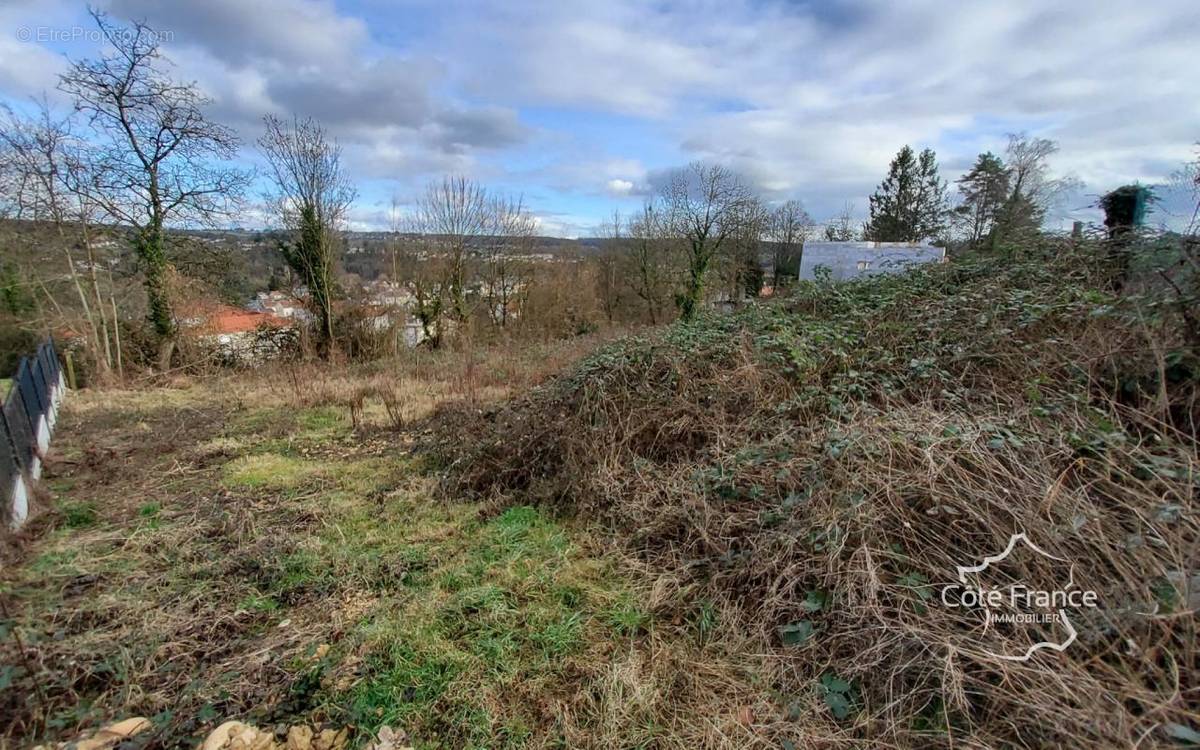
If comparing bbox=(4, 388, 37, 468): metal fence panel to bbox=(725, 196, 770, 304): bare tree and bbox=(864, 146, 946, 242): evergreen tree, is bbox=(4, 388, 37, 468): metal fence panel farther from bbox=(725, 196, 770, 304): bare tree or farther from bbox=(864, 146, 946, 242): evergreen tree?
bbox=(864, 146, 946, 242): evergreen tree

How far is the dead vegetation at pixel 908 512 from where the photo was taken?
5.48 feet

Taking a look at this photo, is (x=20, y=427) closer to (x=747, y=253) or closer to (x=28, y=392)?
(x=28, y=392)

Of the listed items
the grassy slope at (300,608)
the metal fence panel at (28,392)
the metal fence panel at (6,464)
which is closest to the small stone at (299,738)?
the grassy slope at (300,608)

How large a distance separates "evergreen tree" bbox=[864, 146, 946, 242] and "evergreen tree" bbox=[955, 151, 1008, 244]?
2.72 m

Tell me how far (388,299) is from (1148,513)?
54.0 feet

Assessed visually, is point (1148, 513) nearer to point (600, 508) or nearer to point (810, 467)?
point (810, 467)

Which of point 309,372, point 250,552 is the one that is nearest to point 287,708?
point 250,552

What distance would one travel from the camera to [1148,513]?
73.9 inches

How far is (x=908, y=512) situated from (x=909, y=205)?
3172 centimetres

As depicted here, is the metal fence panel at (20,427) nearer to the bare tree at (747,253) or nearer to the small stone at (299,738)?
the small stone at (299,738)

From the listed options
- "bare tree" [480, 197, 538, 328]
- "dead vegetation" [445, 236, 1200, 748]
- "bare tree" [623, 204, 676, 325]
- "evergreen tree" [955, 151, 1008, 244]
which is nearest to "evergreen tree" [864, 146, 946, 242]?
"evergreen tree" [955, 151, 1008, 244]

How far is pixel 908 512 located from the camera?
2322mm

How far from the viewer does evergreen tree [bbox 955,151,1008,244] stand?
2115cm

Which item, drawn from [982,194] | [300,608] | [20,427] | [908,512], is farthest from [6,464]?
[982,194]
